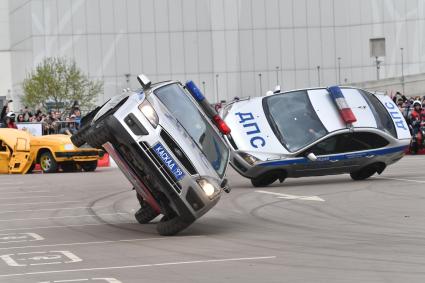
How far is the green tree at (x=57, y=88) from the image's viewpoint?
62.0 m

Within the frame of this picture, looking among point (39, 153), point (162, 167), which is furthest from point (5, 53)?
point (162, 167)

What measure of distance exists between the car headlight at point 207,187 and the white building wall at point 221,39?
56759 millimetres

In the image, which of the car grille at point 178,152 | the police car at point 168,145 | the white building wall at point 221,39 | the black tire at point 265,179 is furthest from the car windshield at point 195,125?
the white building wall at point 221,39

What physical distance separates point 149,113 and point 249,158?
778cm

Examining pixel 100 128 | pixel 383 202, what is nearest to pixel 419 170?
pixel 383 202

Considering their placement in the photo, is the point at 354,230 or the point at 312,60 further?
the point at 312,60

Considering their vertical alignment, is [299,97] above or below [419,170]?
above

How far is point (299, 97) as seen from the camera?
21.2 meters

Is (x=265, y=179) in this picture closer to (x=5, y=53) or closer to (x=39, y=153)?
(x=39, y=153)

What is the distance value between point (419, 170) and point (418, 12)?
2009 inches

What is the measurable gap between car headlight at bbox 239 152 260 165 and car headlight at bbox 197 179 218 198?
7625 millimetres

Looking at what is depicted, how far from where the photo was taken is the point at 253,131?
2078 centimetres

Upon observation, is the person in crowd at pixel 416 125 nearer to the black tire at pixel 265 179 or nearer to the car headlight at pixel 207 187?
the black tire at pixel 265 179

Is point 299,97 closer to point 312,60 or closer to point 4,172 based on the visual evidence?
point 4,172
